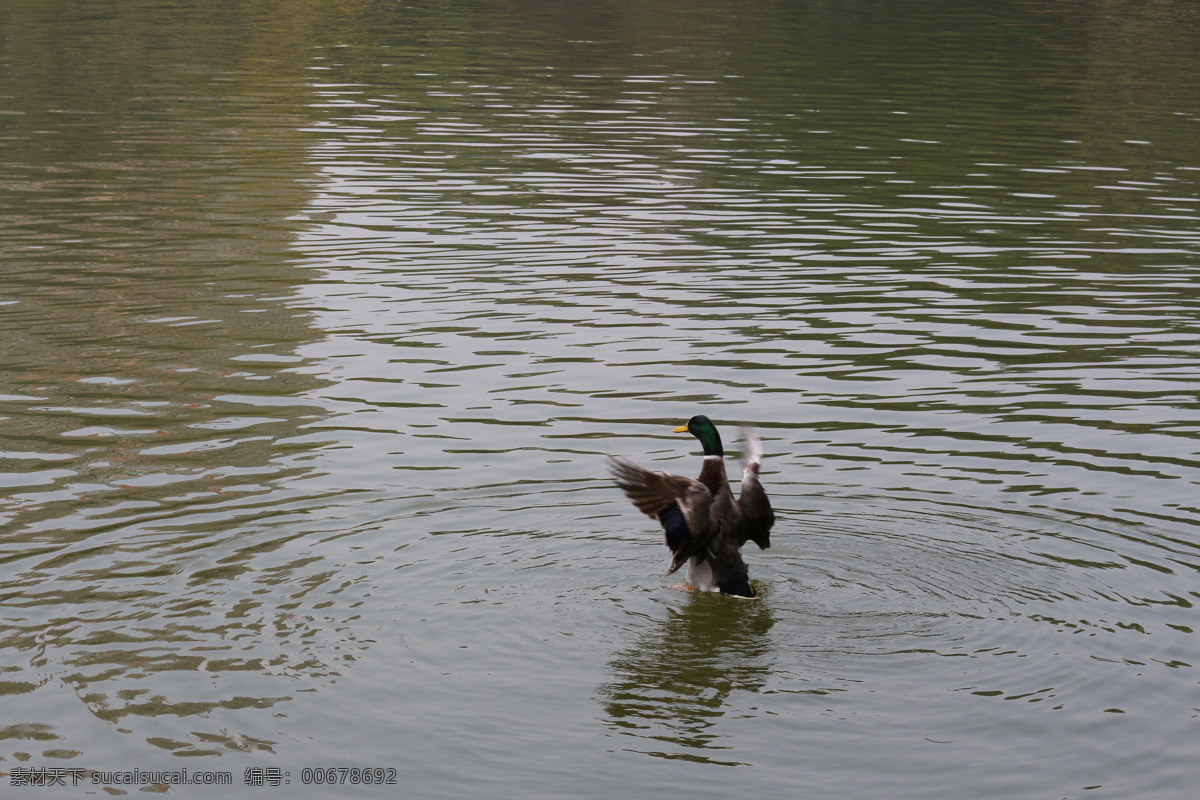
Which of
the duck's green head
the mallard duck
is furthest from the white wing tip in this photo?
the duck's green head

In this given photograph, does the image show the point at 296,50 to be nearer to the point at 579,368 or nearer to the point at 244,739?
the point at 579,368

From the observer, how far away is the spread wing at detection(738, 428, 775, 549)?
485 inches

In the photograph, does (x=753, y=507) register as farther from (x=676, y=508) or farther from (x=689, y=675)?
(x=689, y=675)

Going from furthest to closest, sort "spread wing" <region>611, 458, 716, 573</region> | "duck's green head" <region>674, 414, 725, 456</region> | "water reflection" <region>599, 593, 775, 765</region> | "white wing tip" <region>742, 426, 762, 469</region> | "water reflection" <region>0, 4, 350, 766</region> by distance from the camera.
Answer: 1. "duck's green head" <region>674, 414, 725, 456</region>
2. "white wing tip" <region>742, 426, 762, 469</region>
3. "spread wing" <region>611, 458, 716, 573</region>
4. "water reflection" <region>0, 4, 350, 766</region>
5. "water reflection" <region>599, 593, 775, 765</region>

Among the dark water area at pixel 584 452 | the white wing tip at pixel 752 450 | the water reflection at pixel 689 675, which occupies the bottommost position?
the water reflection at pixel 689 675

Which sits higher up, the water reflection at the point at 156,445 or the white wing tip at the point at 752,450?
the white wing tip at the point at 752,450

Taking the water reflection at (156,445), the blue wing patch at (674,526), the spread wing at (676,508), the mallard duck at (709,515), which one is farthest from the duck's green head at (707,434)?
the water reflection at (156,445)

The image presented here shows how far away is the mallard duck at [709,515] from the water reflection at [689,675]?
0.22 metres

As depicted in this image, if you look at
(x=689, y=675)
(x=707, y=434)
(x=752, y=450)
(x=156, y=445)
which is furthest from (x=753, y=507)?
(x=156, y=445)

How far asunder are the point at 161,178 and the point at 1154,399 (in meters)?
19.2

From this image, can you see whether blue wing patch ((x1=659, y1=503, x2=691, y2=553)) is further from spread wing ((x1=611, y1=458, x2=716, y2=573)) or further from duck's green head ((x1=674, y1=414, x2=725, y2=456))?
duck's green head ((x1=674, y1=414, x2=725, y2=456))

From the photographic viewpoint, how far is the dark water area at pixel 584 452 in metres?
10.4

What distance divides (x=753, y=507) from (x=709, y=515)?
1.13ft

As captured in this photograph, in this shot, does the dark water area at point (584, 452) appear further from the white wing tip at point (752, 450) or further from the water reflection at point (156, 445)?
the white wing tip at point (752, 450)
